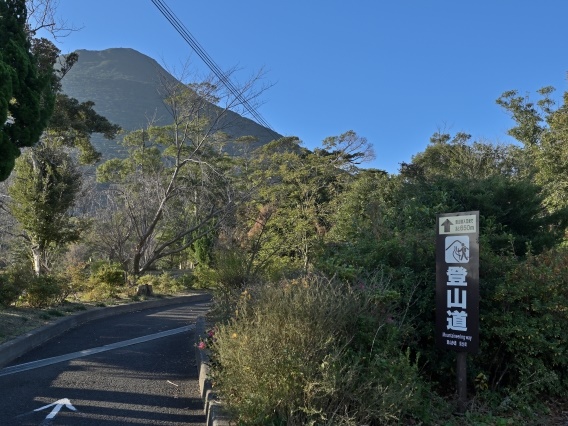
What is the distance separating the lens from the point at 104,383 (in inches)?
241

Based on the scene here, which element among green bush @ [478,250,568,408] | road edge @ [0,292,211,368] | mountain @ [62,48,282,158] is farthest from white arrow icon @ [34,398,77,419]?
mountain @ [62,48,282,158]

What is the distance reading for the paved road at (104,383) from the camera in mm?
4953

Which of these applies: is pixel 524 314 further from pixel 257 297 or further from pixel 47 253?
pixel 47 253

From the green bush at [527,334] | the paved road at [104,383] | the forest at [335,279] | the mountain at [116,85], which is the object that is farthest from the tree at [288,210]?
the mountain at [116,85]

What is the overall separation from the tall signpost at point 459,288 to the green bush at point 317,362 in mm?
509

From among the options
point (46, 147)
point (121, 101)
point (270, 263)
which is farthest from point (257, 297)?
point (121, 101)

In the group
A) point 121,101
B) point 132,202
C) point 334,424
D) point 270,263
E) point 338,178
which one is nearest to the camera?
point 334,424

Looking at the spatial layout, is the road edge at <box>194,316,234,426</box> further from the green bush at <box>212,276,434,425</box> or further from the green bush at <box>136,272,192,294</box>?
the green bush at <box>136,272,192,294</box>

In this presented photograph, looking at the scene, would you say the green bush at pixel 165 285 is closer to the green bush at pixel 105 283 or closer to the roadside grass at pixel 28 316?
the green bush at pixel 105 283

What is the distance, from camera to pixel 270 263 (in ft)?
39.6

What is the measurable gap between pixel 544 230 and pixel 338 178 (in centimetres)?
1668

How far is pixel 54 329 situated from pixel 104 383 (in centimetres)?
404

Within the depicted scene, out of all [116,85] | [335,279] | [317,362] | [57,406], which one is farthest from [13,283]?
[116,85]

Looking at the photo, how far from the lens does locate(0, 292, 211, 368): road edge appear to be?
7296 mm
